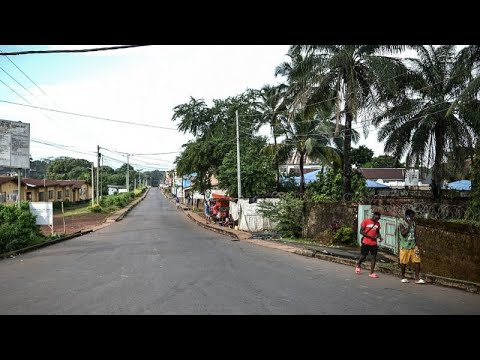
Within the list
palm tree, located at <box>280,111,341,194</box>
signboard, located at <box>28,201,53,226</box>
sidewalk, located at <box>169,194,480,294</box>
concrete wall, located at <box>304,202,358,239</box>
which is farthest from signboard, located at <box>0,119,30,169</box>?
palm tree, located at <box>280,111,341,194</box>

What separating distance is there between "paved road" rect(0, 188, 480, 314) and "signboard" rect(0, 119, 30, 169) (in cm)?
712

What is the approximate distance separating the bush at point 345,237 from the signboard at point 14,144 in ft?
47.5

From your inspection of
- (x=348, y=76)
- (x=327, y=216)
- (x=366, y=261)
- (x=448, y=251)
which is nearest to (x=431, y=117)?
(x=348, y=76)

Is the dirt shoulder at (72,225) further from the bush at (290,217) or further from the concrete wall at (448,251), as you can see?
the concrete wall at (448,251)

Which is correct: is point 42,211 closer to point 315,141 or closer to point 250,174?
point 250,174

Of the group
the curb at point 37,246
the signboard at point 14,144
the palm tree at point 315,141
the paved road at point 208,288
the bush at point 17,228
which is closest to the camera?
the paved road at point 208,288

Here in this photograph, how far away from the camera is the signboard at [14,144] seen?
64.2 feet

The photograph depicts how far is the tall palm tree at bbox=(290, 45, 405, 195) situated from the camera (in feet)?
66.2

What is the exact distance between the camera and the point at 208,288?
345 inches

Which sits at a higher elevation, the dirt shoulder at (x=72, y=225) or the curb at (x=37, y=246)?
the curb at (x=37, y=246)

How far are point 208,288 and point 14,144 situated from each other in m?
15.3

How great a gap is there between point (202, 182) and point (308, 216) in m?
22.8

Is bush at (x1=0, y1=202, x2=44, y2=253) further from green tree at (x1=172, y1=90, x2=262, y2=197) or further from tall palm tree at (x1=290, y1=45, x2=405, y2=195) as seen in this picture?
green tree at (x1=172, y1=90, x2=262, y2=197)

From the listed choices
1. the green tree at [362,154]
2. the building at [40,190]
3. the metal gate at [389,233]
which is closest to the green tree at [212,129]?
the building at [40,190]
